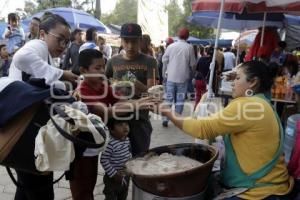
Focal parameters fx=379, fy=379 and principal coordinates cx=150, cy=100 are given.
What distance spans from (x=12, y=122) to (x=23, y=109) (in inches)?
4.1

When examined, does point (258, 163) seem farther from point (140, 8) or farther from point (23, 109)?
point (140, 8)

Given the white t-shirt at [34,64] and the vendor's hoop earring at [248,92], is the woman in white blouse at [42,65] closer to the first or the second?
the white t-shirt at [34,64]

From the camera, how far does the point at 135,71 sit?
3.51 m

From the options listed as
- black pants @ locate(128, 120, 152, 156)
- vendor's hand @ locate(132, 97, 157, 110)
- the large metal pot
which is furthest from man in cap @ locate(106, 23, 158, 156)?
the large metal pot

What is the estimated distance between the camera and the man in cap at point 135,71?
3.39 meters

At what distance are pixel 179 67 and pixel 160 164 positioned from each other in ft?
16.8

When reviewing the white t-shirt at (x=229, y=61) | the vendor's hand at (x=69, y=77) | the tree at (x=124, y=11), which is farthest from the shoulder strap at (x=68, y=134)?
the tree at (x=124, y=11)

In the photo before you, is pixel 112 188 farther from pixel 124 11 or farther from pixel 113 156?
pixel 124 11

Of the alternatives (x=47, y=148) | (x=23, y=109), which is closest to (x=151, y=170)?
(x=47, y=148)

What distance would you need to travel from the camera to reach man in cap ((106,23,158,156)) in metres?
3.39

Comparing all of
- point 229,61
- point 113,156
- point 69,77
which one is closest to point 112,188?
point 113,156

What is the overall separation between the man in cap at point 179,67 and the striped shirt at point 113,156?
4234 mm

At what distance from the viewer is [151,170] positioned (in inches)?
96.4

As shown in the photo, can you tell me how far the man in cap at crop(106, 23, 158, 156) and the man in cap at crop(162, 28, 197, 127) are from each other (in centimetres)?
395
